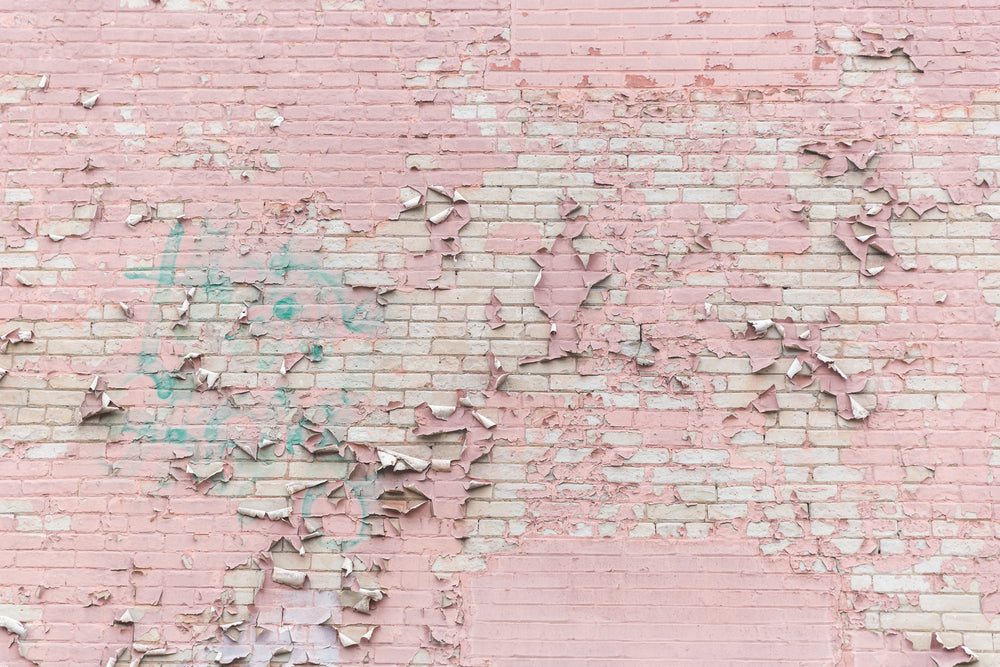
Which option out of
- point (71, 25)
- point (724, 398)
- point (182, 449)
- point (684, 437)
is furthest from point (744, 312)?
point (71, 25)

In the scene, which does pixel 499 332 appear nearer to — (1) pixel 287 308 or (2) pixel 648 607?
(1) pixel 287 308

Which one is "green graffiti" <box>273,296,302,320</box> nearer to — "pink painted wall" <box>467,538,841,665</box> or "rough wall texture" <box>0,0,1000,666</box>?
"rough wall texture" <box>0,0,1000,666</box>

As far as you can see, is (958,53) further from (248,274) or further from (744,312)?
(248,274)

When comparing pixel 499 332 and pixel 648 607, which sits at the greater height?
pixel 499 332

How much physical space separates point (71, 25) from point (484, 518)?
8.60 ft

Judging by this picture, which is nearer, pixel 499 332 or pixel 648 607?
pixel 648 607

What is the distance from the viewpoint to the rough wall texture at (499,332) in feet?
9.42

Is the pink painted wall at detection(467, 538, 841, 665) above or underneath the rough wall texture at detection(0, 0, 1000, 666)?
underneath

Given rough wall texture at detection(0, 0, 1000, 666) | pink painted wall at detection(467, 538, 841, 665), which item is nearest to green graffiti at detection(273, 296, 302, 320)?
rough wall texture at detection(0, 0, 1000, 666)

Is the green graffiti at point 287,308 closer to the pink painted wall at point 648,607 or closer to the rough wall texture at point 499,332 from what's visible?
the rough wall texture at point 499,332

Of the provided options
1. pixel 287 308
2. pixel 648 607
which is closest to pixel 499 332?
pixel 287 308

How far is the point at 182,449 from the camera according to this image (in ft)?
9.82

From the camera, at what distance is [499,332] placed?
121 inches

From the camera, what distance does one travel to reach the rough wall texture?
2.87 metres
